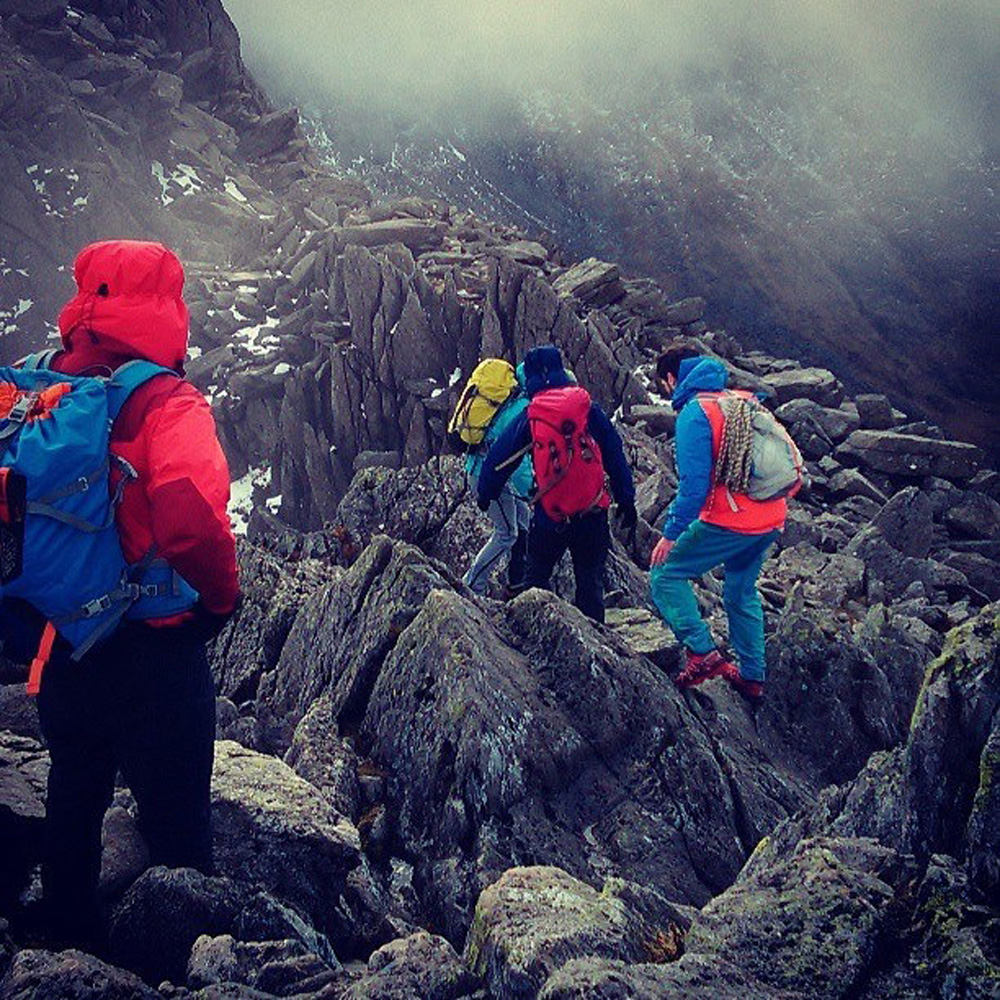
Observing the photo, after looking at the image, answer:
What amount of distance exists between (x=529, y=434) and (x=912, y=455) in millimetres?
31270

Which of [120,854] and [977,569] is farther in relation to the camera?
[977,569]

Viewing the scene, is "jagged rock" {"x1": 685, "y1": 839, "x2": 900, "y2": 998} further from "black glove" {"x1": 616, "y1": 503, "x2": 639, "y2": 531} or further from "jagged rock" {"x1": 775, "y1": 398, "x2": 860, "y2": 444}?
"jagged rock" {"x1": 775, "y1": 398, "x2": 860, "y2": 444}

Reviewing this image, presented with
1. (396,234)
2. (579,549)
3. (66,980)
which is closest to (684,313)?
(396,234)

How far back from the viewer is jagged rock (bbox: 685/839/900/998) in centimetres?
391

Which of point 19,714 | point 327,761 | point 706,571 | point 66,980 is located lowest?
point 19,714

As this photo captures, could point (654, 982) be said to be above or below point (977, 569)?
below

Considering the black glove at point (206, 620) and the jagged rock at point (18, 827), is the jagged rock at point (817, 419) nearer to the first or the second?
the black glove at point (206, 620)

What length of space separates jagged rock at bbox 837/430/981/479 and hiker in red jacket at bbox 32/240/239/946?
115ft

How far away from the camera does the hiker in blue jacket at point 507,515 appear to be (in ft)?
37.1

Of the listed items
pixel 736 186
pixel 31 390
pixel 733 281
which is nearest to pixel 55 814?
pixel 31 390

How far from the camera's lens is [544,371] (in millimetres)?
9883

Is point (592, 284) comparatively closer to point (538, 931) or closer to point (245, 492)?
point (245, 492)

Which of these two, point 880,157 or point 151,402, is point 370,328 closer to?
point 151,402

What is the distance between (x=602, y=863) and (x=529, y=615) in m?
2.79
